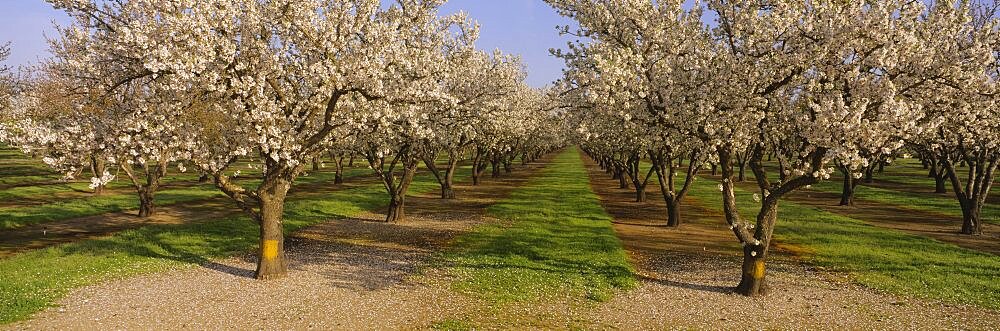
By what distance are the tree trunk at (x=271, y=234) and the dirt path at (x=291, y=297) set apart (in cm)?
53

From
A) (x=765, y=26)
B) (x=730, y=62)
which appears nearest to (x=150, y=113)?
(x=730, y=62)

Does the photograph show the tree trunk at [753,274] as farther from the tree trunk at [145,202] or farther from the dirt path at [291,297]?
the tree trunk at [145,202]

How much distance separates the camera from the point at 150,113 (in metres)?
17.3

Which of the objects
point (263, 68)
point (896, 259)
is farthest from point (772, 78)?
point (263, 68)

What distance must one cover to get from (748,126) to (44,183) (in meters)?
62.8

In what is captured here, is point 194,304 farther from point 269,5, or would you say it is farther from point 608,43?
point 608,43

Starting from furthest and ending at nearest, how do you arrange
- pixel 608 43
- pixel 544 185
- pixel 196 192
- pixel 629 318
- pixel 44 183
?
pixel 544 185 < pixel 44 183 < pixel 196 192 < pixel 608 43 < pixel 629 318

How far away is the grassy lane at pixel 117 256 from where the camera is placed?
18094mm

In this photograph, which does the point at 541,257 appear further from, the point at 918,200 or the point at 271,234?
the point at 918,200

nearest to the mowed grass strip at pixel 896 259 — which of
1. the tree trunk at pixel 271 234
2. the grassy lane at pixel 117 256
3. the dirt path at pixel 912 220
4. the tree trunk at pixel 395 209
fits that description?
the dirt path at pixel 912 220

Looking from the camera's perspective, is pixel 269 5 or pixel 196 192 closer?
pixel 269 5

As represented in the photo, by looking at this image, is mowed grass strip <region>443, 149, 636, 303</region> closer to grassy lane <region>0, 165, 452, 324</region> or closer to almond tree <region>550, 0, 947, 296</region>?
almond tree <region>550, 0, 947, 296</region>

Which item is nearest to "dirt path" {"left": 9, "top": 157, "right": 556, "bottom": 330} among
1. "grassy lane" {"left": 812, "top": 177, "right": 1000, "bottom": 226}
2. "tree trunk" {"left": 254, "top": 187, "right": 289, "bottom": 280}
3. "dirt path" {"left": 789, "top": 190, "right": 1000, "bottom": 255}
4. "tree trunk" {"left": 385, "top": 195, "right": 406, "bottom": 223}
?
"tree trunk" {"left": 254, "top": 187, "right": 289, "bottom": 280}

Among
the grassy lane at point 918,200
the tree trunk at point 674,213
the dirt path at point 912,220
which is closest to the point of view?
the dirt path at point 912,220
